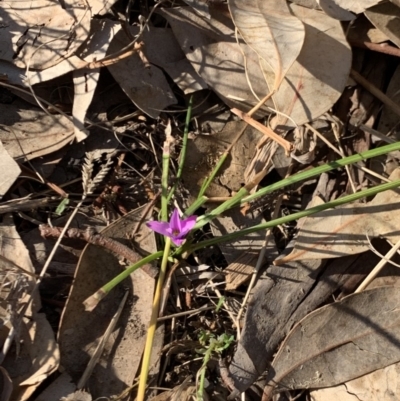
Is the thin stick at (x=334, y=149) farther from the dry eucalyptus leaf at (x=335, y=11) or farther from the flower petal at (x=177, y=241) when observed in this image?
the flower petal at (x=177, y=241)

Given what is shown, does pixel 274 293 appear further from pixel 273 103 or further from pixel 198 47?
pixel 198 47

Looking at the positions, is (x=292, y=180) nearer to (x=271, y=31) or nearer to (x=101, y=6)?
(x=271, y=31)

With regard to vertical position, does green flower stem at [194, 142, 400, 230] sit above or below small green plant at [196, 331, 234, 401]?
above

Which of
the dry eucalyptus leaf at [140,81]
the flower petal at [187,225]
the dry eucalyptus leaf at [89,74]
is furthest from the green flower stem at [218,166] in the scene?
the dry eucalyptus leaf at [89,74]

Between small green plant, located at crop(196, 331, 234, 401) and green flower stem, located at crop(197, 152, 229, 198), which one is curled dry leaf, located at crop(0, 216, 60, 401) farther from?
green flower stem, located at crop(197, 152, 229, 198)

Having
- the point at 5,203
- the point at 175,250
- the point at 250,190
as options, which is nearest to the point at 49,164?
the point at 5,203

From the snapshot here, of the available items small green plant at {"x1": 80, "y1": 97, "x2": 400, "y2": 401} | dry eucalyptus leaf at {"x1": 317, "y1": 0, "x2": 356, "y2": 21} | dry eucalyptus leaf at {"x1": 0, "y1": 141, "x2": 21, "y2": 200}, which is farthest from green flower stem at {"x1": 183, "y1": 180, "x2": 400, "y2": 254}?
dry eucalyptus leaf at {"x1": 0, "y1": 141, "x2": 21, "y2": 200}

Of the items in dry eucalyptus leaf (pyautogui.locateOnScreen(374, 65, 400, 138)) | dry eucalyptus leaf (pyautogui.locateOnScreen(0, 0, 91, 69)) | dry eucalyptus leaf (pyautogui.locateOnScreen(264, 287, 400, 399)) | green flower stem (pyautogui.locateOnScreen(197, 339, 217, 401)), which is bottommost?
dry eucalyptus leaf (pyautogui.locateOnScreen(264, 287, 400, 399))
